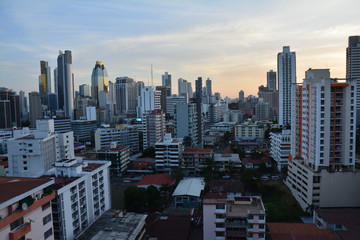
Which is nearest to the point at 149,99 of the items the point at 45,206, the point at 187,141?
the point at 187,141

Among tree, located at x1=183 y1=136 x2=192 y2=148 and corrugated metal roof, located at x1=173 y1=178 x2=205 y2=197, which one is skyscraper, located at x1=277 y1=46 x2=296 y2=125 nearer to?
tree, located at x1=183 y1=136 x2=192 y2=148

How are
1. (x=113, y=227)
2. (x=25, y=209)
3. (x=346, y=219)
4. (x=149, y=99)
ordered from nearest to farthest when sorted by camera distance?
(x=25, y=209)
(x=113, y=227)
(x=346, y=219)
(x=149, y=99)

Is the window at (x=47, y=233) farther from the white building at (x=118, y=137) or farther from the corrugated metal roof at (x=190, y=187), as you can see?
the white building at (x=118, y=137)

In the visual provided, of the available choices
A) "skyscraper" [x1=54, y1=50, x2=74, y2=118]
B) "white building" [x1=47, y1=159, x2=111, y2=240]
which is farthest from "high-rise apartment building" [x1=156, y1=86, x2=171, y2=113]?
"white building" [x1=47, y1=159, x2=111, y2=240]

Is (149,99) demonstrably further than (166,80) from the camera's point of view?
No

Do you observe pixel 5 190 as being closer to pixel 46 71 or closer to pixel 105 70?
pixel 46 71

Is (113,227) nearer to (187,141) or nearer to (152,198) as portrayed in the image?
(152,198)

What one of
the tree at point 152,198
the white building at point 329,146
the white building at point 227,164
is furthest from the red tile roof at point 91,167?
the white building at point 227,164
